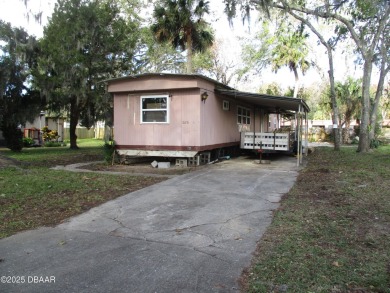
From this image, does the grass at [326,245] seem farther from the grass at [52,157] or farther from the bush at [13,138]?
the bush at [13,138]

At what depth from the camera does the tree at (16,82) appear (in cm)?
1747

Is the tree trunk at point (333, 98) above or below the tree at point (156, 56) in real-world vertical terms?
below

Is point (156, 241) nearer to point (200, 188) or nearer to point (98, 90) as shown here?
point (200, 188)

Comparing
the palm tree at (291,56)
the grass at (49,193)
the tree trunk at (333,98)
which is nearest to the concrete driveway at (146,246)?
the grass at (49,193)

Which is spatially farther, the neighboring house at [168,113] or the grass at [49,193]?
the neighboring house at [168,113]

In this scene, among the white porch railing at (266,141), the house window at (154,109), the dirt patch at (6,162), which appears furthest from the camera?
the white porch railing at (266,141)

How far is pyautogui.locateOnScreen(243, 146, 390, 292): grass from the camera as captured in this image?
3.03 m

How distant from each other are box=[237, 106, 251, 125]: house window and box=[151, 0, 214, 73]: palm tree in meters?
4.14

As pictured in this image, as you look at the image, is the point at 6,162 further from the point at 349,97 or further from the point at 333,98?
the point at 349,97

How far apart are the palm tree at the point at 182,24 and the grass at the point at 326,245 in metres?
12.6

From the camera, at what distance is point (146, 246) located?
13.0 feet

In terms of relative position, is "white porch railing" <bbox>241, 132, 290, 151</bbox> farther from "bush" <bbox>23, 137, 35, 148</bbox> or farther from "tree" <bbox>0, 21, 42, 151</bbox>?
"bush" <bbox>23, 137, 35, 148</bbox>

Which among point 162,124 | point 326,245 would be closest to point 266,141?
point 162,124

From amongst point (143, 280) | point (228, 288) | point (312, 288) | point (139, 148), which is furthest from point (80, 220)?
point (139, 148)
